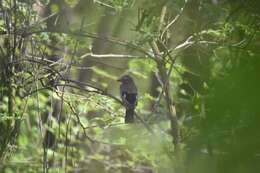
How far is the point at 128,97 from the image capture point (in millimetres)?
5336

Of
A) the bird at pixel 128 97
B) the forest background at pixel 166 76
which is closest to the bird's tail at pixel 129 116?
the bird at pixel 128 97

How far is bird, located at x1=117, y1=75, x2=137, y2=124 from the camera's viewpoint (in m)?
4.62

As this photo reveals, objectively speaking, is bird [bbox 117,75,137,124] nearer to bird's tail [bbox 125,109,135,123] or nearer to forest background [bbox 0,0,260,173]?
bird's tail [bbox 125,109,135,123]

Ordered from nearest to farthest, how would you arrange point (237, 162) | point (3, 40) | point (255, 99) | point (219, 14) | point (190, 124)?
point (255, 99) < point (237, 162) < point (190, 124) < point (219, 14) < point (3, 40)

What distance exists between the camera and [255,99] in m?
1.79

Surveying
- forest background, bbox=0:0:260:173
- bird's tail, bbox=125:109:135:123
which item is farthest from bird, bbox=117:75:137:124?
forest background, bbox=0:0:260:173

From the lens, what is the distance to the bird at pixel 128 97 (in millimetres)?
4621

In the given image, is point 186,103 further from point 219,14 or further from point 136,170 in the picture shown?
point 136,170

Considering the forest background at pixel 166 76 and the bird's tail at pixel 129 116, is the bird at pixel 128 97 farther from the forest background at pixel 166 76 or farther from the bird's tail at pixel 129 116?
the forest background at pixel 166 76

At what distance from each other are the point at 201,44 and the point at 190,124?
149 centimetres

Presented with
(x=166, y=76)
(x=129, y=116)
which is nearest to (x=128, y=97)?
(x=129, y=116)

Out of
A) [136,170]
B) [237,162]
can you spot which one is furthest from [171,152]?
[136,170]

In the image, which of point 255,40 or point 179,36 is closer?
point 255,40

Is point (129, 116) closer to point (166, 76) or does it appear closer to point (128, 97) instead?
point (166, 76)
